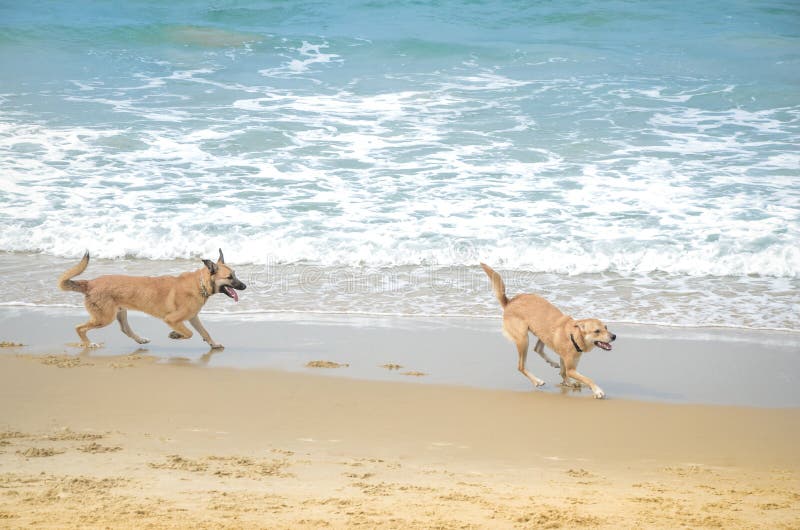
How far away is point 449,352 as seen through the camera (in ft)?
29.3

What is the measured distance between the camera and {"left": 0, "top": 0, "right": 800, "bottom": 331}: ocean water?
1181 centimetres

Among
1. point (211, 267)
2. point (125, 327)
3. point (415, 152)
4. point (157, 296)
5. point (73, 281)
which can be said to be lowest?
point (125, 327)

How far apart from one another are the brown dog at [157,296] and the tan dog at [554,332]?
2639mm

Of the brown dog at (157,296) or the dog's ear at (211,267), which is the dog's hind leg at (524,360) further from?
the dog's ear at (211,267)

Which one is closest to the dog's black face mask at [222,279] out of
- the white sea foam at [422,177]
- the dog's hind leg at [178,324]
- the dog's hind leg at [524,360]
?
the dog's hind leg at [178,324]

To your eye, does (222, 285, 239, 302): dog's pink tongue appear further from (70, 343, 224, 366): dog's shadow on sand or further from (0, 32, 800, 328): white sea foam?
(0, 32, 800, 328): white sea foam

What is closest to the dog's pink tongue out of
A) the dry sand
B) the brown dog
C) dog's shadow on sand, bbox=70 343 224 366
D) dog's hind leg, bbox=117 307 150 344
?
the brown dog

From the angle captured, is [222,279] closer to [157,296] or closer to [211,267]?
[211,267]

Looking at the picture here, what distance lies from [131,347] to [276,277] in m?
2.88

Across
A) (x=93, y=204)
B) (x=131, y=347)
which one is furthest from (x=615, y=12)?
(x=131, y=347)

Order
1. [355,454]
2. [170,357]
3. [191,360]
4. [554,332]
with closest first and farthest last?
1. [355,454]
2. [554,332]
3. [191,360]
4. [170,357]

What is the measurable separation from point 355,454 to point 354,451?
0.07 meters

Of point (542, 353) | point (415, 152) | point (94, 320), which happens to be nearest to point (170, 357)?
point (94, 320)

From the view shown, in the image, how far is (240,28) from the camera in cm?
2300
